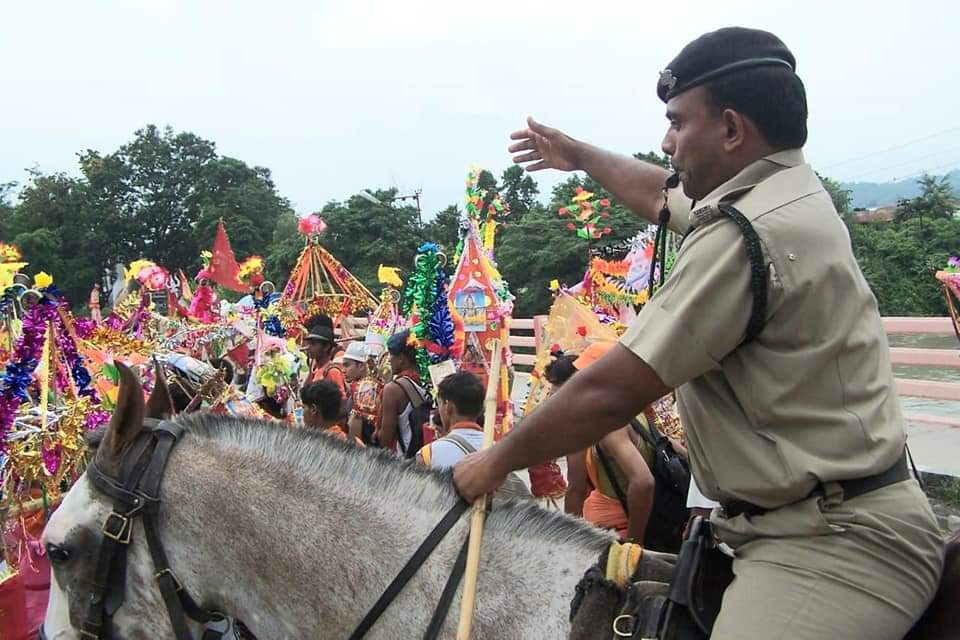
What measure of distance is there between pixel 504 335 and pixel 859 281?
5132 mm

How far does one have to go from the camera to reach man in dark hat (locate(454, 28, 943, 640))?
140 cm

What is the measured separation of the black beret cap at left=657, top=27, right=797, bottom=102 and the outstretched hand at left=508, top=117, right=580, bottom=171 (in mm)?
934

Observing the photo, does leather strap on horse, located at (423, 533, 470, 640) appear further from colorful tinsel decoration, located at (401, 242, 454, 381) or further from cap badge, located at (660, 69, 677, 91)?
colorful tinsel decoration, located at (401, 242, 454, 381)

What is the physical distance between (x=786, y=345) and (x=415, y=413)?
4.61 metres

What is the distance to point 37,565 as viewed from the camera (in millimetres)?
3955

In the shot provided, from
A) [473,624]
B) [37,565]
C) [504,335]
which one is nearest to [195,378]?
[37,565]

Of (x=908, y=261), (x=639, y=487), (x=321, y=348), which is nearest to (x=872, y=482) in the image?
(x=639, y=487)

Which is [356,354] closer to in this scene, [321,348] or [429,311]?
[321,348]

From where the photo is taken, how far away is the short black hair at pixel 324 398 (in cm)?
523

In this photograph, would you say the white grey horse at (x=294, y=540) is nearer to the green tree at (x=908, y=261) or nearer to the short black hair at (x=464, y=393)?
the short black hair at (x=464, y=393)

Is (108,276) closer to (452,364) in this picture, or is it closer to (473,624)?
(452,364)

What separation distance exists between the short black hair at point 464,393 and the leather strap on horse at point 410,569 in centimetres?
229

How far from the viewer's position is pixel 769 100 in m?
1.55

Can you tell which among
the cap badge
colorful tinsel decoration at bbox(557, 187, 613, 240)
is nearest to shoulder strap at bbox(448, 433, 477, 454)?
the cap badge
